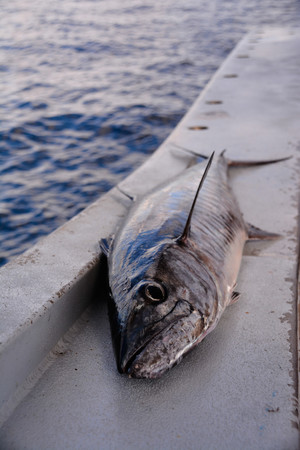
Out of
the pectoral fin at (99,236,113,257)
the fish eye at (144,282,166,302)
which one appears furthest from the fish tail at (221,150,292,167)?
the fish eye at (144,282,166,302)

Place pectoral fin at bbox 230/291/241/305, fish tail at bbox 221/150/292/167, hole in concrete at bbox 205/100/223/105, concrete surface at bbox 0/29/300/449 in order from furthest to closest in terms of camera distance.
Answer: hole in concrete at bbox 205/100/223/105, fish tail at bbox 221/150/292/167, pectoral fin at bbox 230/291/241/305, concrete surface at bbox 0/29/300/449

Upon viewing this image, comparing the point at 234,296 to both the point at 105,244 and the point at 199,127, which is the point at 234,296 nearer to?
the point at 105,244

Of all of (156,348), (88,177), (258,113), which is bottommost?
(88,177)

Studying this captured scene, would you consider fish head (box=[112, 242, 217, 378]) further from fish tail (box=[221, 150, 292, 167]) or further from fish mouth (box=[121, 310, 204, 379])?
fish tail (box=[221, 150, 292, 167])

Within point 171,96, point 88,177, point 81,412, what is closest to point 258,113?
point 88,177

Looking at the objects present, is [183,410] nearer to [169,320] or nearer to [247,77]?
[169,320]

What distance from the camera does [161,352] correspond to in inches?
64.5

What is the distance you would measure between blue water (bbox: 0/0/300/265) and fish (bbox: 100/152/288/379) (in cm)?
165

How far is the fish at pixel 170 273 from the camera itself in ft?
5.45

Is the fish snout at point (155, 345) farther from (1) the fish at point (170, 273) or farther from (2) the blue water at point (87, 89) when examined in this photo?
(2) the blue water at point (87, 89)

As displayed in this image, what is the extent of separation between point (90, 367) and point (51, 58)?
25.2ft

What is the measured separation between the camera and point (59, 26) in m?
10.8

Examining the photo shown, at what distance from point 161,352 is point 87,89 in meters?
6.07

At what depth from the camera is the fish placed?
166 centimetres
